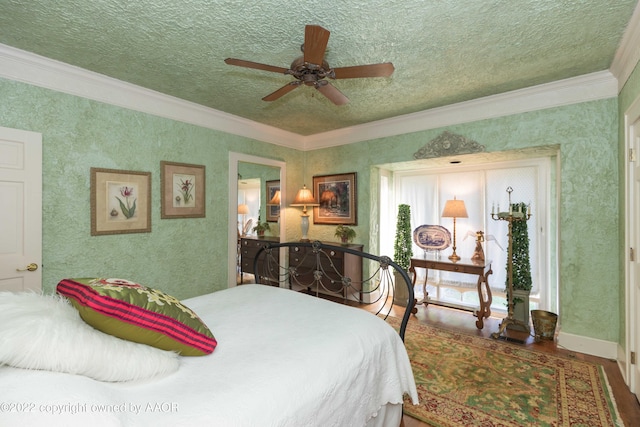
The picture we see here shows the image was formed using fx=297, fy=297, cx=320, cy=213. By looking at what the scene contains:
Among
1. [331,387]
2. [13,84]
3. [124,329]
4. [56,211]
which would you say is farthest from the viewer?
[56,211]

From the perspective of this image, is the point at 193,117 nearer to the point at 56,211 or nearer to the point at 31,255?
the point at 56,211

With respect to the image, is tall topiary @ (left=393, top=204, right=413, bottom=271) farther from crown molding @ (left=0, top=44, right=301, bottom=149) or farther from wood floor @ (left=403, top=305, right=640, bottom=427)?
crown molding @ (left=0, top=44, right=301, bottom=149)

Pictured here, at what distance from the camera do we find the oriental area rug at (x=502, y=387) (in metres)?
1.97

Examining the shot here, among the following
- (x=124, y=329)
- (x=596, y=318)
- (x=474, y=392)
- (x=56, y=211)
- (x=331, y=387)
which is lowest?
(x=474, y=392)

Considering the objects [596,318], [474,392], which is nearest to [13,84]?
[474,392]

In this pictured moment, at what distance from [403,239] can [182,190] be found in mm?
3311

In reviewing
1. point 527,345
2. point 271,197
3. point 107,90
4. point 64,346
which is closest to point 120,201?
point 107,90

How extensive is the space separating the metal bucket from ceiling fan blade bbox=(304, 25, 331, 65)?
11.1 ft

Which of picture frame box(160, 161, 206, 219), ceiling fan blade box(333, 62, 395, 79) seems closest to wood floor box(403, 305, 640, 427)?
ceiling fan blade box(333, 62, 395, 79)

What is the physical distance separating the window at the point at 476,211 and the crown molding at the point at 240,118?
3.52 feet

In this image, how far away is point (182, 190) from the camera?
3.44m

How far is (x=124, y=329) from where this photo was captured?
105 centimetres

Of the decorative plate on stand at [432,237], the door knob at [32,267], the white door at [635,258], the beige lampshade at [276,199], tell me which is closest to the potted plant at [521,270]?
the decorative plate on stand at [432,237]

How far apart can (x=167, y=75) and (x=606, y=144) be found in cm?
420
